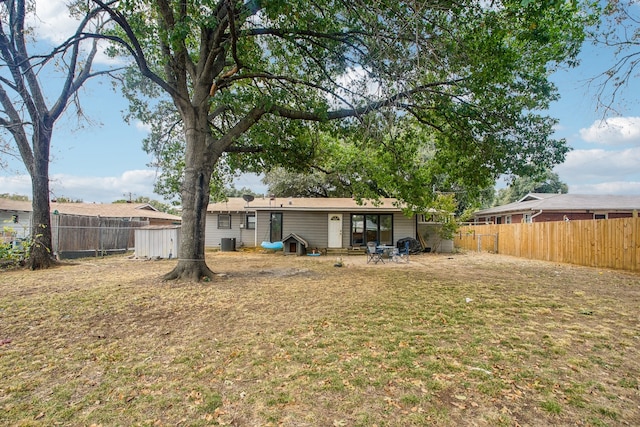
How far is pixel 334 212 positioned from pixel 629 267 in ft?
37.5

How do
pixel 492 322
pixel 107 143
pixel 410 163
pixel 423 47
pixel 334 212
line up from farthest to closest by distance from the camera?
pixel 334 212 → pixel 107 143 → pixel 410 163 → pixel 423 47 → pixel 492 322

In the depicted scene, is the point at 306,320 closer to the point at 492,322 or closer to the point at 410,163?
the point at 492,322

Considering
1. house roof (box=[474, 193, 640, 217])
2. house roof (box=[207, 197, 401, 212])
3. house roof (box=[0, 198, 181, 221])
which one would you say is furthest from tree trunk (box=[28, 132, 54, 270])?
house roof (box=[474, 193, 640, 217])

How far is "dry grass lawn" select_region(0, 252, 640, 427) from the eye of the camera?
8.09 feet

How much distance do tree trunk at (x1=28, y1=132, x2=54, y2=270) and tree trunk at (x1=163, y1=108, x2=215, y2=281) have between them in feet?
17.8

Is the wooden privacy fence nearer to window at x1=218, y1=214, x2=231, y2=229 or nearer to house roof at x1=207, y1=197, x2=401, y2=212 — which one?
house roof at x1=207, y1=197, x2=401, y2=212

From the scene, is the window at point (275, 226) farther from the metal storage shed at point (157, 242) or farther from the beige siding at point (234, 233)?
the metal storage shed at point (157, 242)

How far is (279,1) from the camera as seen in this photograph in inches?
214

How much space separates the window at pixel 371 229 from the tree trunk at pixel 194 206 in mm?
10406

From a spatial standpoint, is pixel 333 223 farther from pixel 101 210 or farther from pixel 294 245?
pixel 101 210

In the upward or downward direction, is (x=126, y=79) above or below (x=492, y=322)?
above

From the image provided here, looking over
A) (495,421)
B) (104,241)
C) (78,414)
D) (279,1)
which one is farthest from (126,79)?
(495,421)

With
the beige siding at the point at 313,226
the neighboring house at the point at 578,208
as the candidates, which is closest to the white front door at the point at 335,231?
the beige siding at the point at 313,226

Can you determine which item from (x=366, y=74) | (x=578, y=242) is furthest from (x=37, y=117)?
(x=578, y=242)
